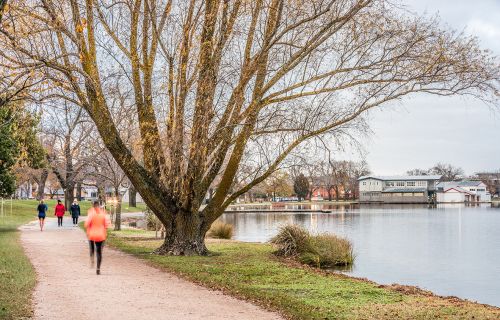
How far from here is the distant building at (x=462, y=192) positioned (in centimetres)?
15175

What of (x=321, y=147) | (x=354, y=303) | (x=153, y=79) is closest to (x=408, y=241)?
(x=321, y=147)

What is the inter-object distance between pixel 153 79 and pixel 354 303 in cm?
1113

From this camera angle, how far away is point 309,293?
13.2 metres

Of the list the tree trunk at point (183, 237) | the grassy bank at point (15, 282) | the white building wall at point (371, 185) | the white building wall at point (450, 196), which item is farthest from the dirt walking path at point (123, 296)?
the white building wall at point (450, 196)

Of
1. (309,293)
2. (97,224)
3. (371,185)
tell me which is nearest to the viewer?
(309,293)

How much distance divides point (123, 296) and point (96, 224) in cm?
331

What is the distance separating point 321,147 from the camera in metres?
20.1

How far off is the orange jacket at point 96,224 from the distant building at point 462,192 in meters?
145

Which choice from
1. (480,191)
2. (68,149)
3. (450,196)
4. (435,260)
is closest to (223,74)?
(435,260)

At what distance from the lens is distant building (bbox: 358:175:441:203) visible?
5630 inches

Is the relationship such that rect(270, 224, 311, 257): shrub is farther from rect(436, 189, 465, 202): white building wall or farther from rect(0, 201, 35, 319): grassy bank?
rect(436, 189, 465, 202): white building wall

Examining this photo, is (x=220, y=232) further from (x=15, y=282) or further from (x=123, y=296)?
(x=123, y=296)

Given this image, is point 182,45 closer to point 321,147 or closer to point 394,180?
point 321,147

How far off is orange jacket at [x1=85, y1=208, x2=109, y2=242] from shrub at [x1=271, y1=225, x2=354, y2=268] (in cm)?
1044
